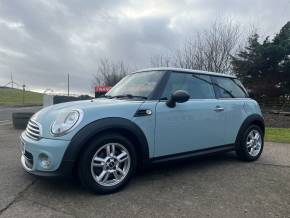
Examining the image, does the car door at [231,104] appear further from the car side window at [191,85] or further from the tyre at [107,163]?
the tyre at [107,163]

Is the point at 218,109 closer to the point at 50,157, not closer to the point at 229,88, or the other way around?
the point at 229,88

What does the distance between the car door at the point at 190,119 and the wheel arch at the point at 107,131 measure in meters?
0.24

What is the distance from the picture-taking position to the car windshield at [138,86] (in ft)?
15.6

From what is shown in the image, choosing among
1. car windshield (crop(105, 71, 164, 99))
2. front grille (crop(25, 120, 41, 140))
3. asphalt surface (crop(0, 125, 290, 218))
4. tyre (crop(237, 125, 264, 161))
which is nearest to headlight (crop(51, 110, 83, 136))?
front grille (crop(25, 120, 41, 140))

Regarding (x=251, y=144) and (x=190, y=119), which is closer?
(x=190, y=119)

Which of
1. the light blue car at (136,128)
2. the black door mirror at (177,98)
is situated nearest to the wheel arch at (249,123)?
the light blue car at (136,128)

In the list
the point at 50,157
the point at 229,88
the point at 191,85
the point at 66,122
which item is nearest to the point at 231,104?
the point at 229,88

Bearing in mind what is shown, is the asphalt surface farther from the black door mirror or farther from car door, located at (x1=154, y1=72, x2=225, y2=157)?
the black door mirror

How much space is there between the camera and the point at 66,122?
3.92 metres

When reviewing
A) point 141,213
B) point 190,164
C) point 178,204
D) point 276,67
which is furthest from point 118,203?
point 276,67

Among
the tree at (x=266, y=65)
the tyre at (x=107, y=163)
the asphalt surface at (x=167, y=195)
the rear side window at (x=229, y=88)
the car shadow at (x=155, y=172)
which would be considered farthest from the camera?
the tree at (x=266, y=65)

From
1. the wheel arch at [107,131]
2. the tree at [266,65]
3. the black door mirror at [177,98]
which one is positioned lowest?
the wheel arch at [107,131]

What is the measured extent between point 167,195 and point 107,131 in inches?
41.6

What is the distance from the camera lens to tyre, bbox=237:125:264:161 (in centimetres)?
586
